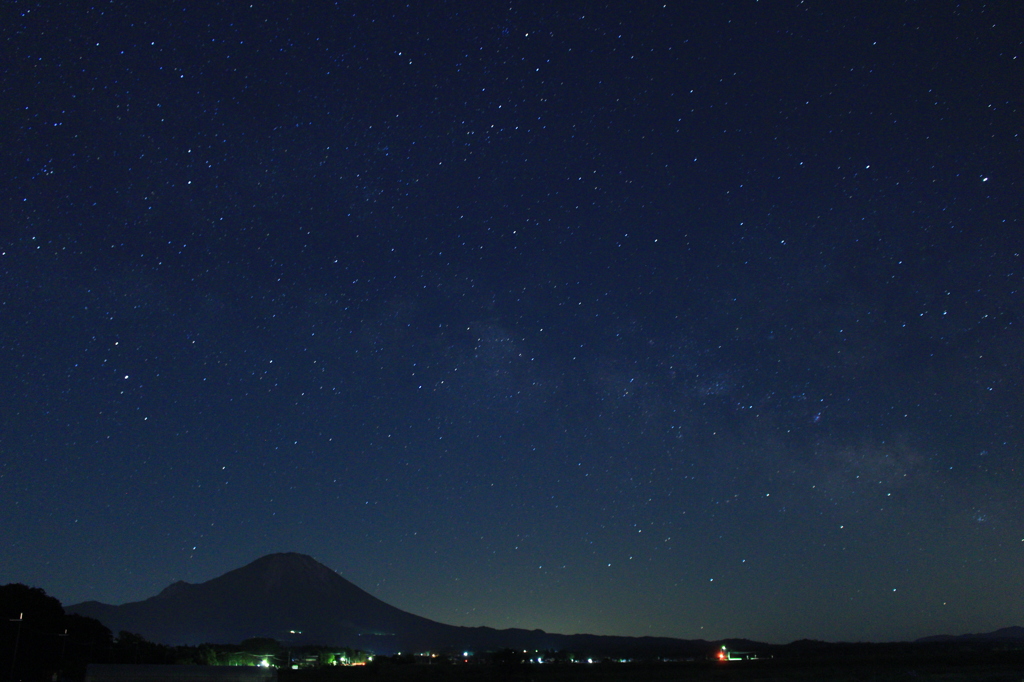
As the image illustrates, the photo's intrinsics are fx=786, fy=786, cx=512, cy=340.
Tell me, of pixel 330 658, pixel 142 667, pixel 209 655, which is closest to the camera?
pixel 142 667

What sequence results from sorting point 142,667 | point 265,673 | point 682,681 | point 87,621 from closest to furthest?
1. point 142,667
2. point 265,673
3. point 682,681
4. point 87,621

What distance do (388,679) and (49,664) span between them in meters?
21.4

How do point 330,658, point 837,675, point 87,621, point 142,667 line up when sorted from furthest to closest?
point 330,658
point 87,621
point 837,675
point 142,667

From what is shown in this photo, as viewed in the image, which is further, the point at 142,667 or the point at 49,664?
the point at 49,664

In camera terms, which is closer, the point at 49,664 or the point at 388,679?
the point at 49,664

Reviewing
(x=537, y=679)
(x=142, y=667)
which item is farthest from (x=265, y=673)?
(x=537, y=679)

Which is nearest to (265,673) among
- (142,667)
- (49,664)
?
(142,667)

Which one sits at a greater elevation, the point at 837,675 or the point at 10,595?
the point at 10,595

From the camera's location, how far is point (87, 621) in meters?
54.1

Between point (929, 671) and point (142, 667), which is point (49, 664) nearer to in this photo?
point (142, 667)

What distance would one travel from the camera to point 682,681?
1683 inches

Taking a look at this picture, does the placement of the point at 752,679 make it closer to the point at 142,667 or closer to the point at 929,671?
the point at 929,671

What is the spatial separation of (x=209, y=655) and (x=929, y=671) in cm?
5327

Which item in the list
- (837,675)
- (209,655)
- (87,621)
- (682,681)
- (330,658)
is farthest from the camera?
(330,658)
